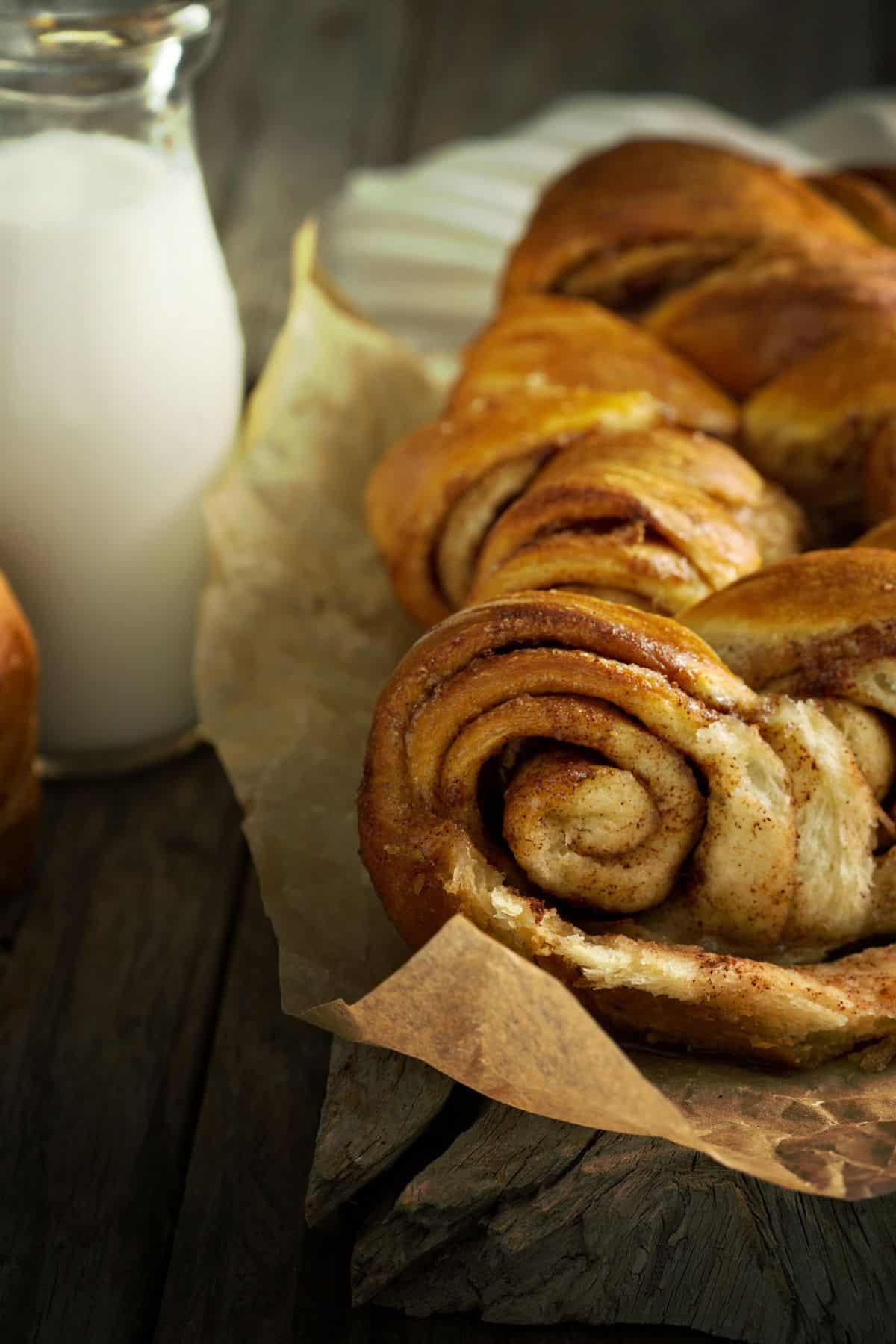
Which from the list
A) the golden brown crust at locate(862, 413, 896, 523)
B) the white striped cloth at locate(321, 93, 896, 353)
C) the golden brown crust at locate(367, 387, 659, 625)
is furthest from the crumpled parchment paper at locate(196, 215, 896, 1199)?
the golden brown crust at locate(862, 413, 896, 523)

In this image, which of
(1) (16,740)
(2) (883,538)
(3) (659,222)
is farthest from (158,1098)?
(3) (659,222)

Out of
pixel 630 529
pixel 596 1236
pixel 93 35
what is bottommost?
pixel 596 1236

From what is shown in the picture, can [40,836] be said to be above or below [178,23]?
below

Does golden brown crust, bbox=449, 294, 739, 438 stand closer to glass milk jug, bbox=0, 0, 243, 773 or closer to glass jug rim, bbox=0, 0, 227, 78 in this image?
glass milk jug, bbox=0, 0, 243, 773

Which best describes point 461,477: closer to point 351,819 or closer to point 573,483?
point 573,483

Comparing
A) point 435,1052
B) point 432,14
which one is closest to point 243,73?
point 432,14

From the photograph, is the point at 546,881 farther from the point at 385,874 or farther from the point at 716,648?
the point at 716,648
